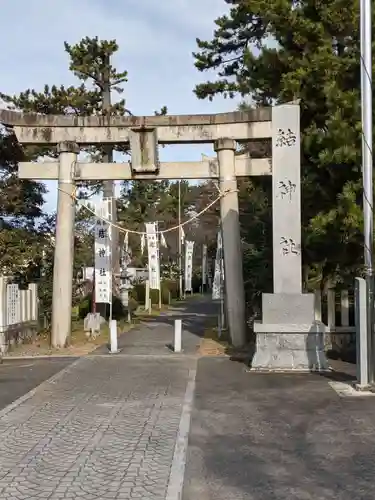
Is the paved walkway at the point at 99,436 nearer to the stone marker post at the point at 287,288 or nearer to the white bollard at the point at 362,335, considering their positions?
the stone marker post at the point at 287,288

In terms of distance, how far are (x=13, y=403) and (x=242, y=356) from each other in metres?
6.79

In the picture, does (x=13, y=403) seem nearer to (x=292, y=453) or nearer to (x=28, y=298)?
(x=292, y=453)

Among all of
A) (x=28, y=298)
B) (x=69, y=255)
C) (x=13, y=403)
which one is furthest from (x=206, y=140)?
(x=13, y=403)

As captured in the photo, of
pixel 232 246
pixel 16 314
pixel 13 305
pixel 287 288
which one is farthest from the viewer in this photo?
pixel 16 314

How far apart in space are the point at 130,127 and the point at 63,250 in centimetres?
362

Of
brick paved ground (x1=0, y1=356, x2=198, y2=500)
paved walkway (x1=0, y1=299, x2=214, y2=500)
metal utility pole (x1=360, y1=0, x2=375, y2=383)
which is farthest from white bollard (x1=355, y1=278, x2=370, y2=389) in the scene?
brick paved ground (x1=0, y1=356, x2=198, y2=500)

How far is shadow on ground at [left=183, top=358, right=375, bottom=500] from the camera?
5449mm

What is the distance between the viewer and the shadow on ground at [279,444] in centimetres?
545

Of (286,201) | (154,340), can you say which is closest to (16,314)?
(154,340)

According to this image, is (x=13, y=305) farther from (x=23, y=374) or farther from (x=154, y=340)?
(x=23, y=374)

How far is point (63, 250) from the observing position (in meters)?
16.7

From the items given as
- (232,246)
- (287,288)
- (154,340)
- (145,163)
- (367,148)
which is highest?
(145,163)

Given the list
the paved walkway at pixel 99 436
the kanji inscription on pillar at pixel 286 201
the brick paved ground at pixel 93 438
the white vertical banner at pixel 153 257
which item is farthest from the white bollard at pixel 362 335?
the white vertical banner at pixel 153 257

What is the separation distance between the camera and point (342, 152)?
12562 mm
